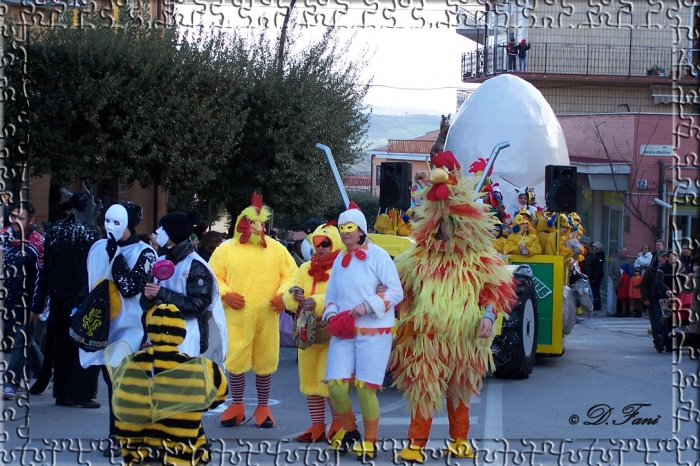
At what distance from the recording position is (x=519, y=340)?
9750 millimetres

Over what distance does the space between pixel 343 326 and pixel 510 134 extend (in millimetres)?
9857

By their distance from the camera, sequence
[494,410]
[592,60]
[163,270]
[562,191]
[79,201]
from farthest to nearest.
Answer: [592,60]
[562,191]
[494,410]
[79,201]
[163,270]

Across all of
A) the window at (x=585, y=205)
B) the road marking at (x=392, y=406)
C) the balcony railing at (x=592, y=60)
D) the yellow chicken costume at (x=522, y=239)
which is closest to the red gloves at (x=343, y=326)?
the road marking at (x=392, y=406)

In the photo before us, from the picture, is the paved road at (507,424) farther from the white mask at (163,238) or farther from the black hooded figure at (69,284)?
the white mask at (163,238)

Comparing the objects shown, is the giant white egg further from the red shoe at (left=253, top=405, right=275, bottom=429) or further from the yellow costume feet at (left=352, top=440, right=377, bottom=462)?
the yellow costume feet at (left=352, top=440, right=377, bottom=462)

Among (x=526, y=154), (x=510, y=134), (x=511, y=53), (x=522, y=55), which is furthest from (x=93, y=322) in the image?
(x=522, y=55)

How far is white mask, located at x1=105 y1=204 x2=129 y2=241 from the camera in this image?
6070 mm

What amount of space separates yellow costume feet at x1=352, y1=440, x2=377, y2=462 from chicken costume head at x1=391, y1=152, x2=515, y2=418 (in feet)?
1.49

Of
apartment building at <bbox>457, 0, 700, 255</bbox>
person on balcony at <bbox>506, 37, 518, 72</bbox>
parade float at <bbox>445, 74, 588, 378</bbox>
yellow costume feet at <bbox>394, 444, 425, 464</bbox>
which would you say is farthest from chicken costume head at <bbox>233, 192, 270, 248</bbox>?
person on balcony at <bbox>506, 37, 518, 72</bbox>

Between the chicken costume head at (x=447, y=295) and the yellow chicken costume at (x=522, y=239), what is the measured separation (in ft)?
15.2

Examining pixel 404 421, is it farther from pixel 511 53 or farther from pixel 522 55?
pixel 522 55

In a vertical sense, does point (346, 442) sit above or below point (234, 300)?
below

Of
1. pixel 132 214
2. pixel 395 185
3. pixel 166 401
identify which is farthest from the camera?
pixel 395 185

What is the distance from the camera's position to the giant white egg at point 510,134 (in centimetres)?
1488
